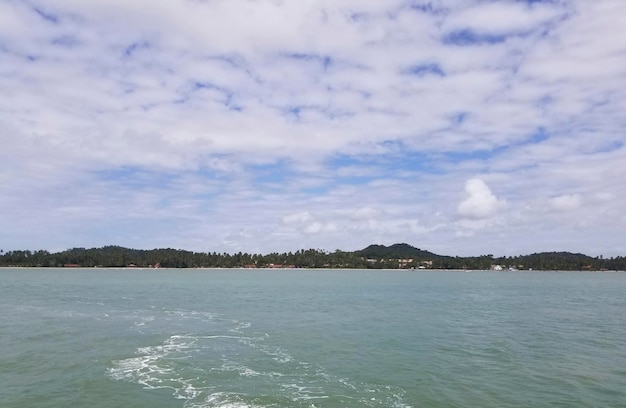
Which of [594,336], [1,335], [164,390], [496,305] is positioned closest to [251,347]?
[164,390]

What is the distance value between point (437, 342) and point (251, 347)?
48.3 feet

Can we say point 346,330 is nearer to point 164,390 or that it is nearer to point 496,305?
point 164,390

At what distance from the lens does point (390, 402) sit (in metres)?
23.5

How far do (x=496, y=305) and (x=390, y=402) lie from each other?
56029mm

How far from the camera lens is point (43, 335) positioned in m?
40.2

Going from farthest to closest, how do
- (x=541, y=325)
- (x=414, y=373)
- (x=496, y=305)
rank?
(x=496, y=305) < (x=541, y=325) < (x=414, y=373)

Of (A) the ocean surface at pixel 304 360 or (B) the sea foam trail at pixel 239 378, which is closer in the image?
(B) the sea foam trail at pixel 239 378

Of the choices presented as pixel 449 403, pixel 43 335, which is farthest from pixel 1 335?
pixel 449 403

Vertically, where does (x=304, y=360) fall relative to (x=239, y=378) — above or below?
above

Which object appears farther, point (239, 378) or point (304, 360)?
point (304, 360)

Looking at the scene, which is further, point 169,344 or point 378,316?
point 378,316

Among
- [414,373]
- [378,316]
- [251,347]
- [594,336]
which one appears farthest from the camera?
[378,316]

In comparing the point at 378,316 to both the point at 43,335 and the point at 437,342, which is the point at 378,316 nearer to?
the point at 437,342

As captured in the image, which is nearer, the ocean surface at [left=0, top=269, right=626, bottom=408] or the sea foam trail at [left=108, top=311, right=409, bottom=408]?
the sea foam trail at [left=108, top=311, right=409, bottom=408]
